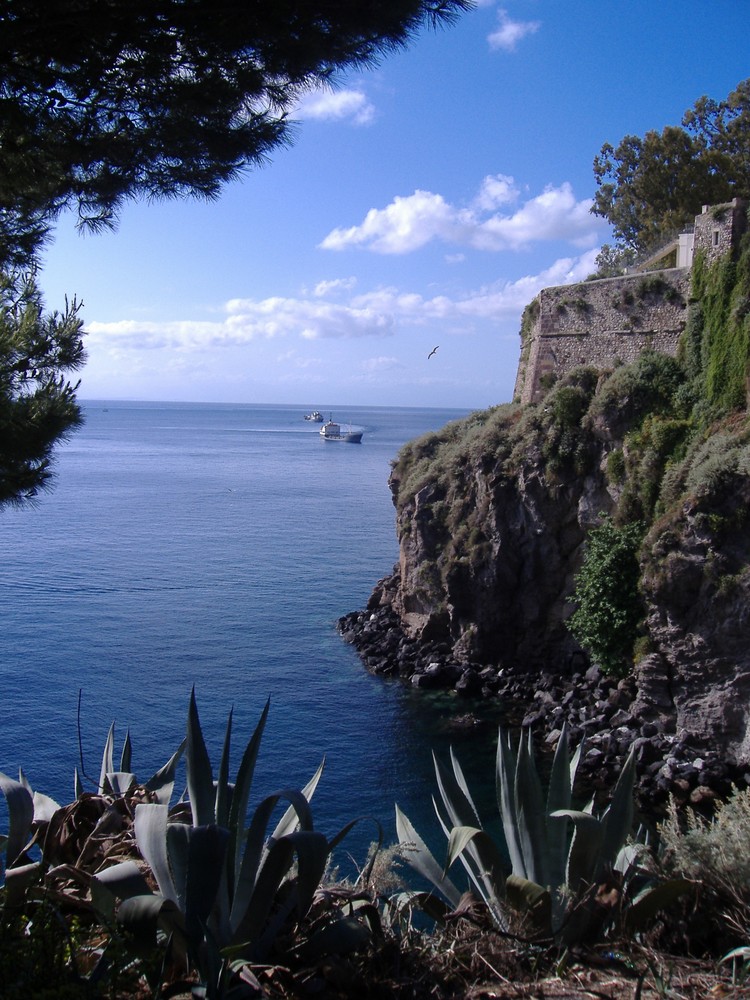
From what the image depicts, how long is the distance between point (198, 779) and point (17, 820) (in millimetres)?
1174

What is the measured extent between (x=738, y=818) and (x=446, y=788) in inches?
75.2

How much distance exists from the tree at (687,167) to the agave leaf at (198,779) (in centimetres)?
3663

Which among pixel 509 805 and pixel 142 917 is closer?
pixel 142 917

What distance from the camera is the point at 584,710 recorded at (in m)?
24.8

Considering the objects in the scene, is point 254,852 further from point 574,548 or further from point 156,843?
point 574,548

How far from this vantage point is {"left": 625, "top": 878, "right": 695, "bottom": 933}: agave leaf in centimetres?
459

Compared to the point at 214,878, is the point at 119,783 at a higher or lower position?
lower

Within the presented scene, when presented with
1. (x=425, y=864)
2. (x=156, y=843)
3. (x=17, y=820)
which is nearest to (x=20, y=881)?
(x=17, y=820)

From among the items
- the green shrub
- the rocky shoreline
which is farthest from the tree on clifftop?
the green shrub

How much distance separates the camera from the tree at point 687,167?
3797 centimetres

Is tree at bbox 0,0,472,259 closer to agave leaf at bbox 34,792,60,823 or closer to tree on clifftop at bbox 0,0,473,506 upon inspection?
tree on clifftop at bbox 0,0,473,506

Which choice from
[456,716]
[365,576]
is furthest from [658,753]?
[365,576]

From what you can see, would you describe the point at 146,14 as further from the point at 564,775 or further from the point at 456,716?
the point at 456,716

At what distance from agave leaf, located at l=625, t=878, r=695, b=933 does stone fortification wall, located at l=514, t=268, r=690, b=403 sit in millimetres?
26244
